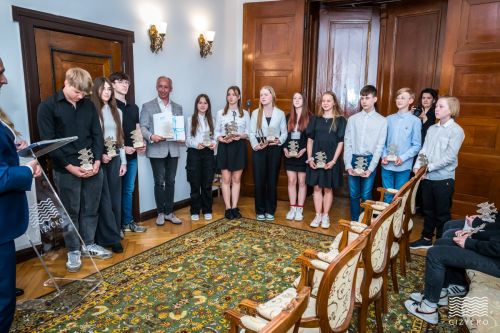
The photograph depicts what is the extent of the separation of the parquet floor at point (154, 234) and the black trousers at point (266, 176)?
0.21 meters

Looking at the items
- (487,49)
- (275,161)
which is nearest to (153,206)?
(275,161)

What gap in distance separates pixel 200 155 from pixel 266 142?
822 mm

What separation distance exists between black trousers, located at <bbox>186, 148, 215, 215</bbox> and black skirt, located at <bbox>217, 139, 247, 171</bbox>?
0.42 ft

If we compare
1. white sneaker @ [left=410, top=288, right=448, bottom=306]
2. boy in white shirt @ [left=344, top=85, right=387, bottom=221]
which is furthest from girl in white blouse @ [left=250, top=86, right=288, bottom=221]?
white sneaker @ [left=410, top=288, right=448, bottom=306]

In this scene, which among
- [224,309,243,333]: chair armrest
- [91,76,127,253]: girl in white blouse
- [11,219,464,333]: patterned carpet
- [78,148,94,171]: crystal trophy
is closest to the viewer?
[224,309,243,333]: chair armrest

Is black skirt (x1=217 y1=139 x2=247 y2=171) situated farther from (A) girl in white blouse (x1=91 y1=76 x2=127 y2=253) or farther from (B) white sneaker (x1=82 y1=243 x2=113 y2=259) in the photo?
(B) white sneaker (x1=82 y1=243 x2=113 y2=259)

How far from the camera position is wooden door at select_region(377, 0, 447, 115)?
4.89 meters

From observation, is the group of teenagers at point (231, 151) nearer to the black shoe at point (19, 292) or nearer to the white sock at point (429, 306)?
the black shoe at point (19, 292)

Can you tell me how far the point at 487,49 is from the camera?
414 centimetres

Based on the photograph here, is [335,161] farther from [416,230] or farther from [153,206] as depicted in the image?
[153,206]

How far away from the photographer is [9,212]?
192cm

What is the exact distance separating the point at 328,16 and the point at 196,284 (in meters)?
4.58

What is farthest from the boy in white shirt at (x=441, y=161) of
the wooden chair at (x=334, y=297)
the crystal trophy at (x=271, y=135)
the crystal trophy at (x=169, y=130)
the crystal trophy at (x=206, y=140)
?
the crystal trophy at (x=169, y=130)

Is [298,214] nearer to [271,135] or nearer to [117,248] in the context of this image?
[271,135]
